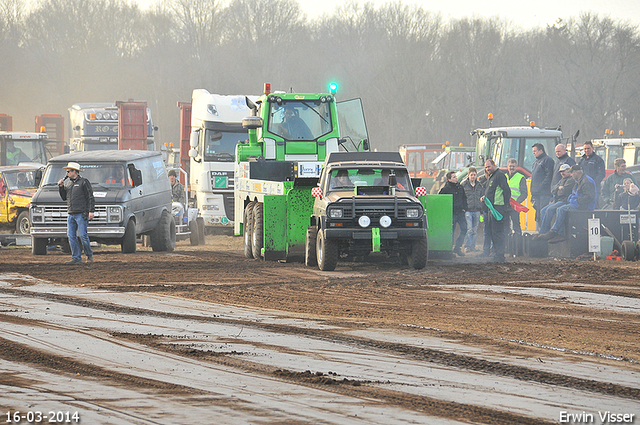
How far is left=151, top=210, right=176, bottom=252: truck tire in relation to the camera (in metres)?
19.8

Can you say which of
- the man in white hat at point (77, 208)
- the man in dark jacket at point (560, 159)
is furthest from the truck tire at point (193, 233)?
the man in dark jacket at point (560, 159)

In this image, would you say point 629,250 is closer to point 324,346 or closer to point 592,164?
point 592,164

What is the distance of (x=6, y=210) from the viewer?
926 inches

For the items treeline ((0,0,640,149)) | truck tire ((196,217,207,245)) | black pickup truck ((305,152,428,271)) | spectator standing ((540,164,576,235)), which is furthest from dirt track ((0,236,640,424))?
treeline ((0,0,640,149))

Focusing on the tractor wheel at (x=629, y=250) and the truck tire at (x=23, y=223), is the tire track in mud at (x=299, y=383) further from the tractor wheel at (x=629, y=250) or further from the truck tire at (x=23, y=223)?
the truck tire at (x=23, y=223)

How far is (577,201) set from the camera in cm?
1656

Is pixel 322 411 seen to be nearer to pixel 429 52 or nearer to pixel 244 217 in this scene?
pixel 244 217

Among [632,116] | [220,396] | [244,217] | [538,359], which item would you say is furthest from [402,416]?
[632,116]

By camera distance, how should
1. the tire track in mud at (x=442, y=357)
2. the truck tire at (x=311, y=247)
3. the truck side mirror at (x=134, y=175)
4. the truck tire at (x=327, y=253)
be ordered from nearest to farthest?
the tire track in mud at (x=442, y=357) → the truck tire at (x=327, y=253) → the truck tire at (x=311, y=247) → the truck side mirror at (x=134, y=175)

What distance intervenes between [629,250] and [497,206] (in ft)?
8.48

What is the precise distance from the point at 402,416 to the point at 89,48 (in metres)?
87.9

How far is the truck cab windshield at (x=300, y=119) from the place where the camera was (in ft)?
59.9

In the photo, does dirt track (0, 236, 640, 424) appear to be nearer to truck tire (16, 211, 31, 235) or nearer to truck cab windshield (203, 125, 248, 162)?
truck cab windshield (203, 125, 248, 162)

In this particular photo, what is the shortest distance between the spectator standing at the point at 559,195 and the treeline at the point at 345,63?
160ft
